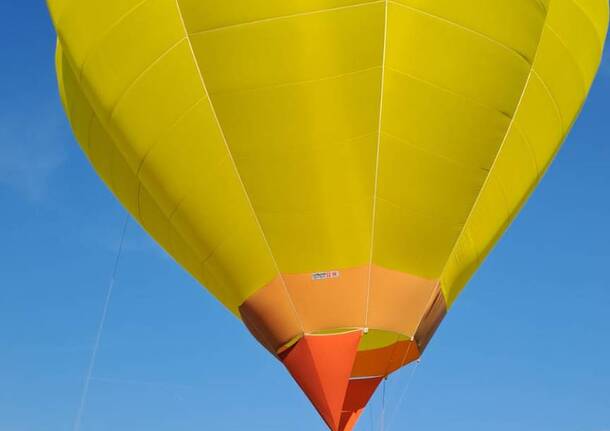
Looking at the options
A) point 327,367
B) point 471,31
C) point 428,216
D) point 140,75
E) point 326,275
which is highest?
point 140,75

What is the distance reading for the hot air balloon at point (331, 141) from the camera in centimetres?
877

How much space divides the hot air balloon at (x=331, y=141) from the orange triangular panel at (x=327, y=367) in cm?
2

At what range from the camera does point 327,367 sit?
912 cm

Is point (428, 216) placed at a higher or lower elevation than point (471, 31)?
lower

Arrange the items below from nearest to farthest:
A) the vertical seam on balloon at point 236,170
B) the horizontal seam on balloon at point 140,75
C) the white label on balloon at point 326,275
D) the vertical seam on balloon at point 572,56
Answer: the vertical seam on balloon at point 236,170 → the horizontal seam on balloon at point 140,75 → the white label on balloon at point 326,275 → the vertical seam on balloon at point 572,56

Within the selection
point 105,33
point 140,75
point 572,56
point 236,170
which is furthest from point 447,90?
point 105,33

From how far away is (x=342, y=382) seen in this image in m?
9.19

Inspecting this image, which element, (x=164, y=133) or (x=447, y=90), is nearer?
(x=447, y=90)

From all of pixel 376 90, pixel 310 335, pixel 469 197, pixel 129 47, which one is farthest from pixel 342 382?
pixel 129 47

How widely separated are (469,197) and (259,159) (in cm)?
236

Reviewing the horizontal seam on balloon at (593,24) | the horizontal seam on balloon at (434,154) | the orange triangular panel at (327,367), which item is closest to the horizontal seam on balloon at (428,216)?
the horizontal seam on balloon at (434,154)

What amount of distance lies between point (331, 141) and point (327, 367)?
7.81ft

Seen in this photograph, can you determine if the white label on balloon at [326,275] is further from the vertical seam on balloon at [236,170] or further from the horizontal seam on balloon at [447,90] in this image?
the horizontal seam on balloon at [447,90]

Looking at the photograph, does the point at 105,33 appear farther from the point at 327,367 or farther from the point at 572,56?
the point at 572,56
